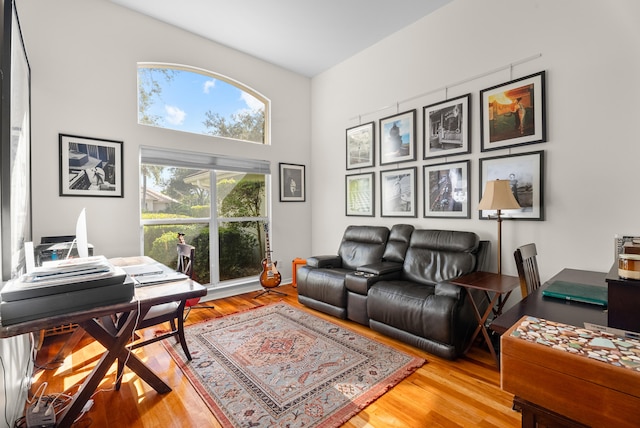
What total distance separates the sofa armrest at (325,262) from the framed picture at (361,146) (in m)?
1.42

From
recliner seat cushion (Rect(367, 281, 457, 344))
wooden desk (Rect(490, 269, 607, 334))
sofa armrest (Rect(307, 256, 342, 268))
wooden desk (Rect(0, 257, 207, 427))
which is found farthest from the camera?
sofa armrest (Rect(307, 256, 342, 268))

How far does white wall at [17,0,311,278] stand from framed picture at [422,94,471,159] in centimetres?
262

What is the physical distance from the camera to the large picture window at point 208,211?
366 cm

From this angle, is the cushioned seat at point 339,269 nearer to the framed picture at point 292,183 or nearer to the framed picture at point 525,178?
the framed picture at point 292,183

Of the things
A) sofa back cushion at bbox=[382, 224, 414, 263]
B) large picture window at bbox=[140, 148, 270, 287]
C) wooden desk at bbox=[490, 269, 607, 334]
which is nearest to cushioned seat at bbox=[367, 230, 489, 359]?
sofa back cushion at bbox=[382, 224, 414, 263]

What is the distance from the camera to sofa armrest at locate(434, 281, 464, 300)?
240 cm

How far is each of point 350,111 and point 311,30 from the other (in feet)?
3.97

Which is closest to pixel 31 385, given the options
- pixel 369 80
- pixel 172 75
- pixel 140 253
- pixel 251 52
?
pixel 140 253

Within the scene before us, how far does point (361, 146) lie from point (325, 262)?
177 centimetres

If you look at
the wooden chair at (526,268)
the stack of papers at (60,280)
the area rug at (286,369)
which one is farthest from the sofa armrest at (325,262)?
the stack of papers at (60,280)

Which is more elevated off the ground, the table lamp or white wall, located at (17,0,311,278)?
white wall, located at (17,0,311,278)

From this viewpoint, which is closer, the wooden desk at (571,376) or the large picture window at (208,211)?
the wooden desk at (571,376)

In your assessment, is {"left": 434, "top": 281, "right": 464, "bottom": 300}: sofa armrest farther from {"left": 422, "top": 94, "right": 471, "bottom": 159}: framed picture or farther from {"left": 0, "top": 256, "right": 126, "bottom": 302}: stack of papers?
{"left": 0, "top": 256, "right": 126, "bottom": 302}: stack of papers

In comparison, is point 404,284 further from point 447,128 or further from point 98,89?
point 98,89
